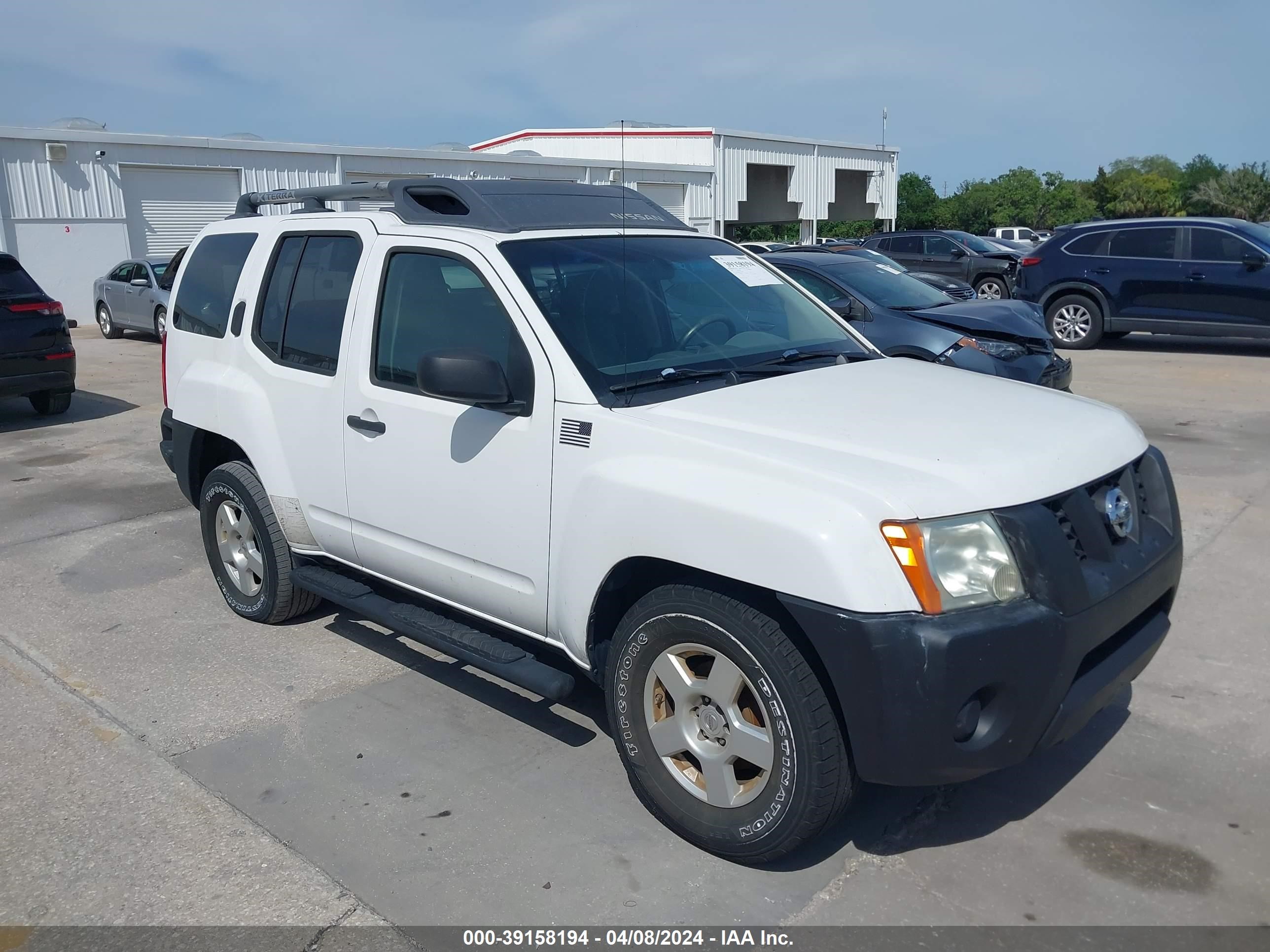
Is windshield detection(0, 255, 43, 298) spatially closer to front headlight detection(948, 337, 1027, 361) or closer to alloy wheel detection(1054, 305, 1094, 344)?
front headlight detection(948, 337, 1027, 361)

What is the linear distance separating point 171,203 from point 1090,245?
65.9 feet

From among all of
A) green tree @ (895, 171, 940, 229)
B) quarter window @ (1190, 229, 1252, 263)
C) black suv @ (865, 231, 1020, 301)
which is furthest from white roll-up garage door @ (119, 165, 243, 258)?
green tree @ (895, 171, 940, 229)

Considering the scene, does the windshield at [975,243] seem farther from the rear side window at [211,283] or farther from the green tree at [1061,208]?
the green tree at [1061,208]

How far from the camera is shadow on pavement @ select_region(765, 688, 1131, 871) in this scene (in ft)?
11.0

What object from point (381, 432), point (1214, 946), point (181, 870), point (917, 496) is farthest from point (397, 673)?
point (1214, 946)

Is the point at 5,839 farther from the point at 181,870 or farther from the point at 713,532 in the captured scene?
the point at 713,532

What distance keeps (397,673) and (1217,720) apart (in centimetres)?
336

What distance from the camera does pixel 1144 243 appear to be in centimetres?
1435

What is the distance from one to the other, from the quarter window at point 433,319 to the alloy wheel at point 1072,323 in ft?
43.0

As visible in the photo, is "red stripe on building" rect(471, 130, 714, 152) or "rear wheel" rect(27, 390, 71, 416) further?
"red stripe on building" rect(471, 130, 714, 152)

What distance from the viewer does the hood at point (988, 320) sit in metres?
8.99

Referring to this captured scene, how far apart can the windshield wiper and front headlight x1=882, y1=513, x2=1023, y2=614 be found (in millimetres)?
1105

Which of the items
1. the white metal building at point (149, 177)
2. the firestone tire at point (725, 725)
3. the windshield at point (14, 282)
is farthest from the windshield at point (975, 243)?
the firestone tire at point (725, 725)

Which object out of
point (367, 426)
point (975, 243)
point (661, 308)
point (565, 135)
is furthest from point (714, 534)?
point (565, 135)
